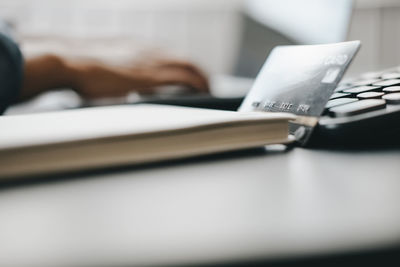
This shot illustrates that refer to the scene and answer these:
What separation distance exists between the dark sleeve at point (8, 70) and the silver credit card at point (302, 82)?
0.29 m

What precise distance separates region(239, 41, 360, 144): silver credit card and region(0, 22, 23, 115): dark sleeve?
0.96 feet

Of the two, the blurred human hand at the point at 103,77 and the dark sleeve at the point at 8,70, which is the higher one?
the blurred human hand at the point at 103,77

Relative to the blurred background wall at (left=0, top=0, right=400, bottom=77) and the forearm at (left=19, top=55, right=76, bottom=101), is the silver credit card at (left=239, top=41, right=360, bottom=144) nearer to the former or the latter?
the forearm at (left=19, top=55, right=76, bottom=101)

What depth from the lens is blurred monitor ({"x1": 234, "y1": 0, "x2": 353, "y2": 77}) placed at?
0.59 metres

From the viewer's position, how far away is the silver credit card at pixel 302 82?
0.33 metres

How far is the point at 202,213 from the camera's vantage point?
18 cm

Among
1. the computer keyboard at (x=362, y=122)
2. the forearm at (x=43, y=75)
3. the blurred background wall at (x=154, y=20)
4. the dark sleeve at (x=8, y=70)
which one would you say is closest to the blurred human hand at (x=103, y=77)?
the forearm at (x=43, y=75)

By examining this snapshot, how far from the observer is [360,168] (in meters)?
0.26

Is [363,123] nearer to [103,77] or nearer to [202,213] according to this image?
[202,213]

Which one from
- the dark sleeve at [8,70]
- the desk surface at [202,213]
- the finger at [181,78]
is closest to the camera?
the desk surface at [202,213]

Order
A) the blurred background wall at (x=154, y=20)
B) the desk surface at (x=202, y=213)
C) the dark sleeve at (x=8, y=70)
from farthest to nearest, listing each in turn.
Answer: the blurred background wall at (x=154, y=20) → the dark sleeve at (x=8, y=70) → the desk surface at (x=202, y=213)

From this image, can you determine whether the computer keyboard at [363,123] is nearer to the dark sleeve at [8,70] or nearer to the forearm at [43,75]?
the dark sleeve at [8,70]

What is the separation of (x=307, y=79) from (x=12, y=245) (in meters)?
0.26

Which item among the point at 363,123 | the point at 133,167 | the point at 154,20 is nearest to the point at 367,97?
the point at 363,123
